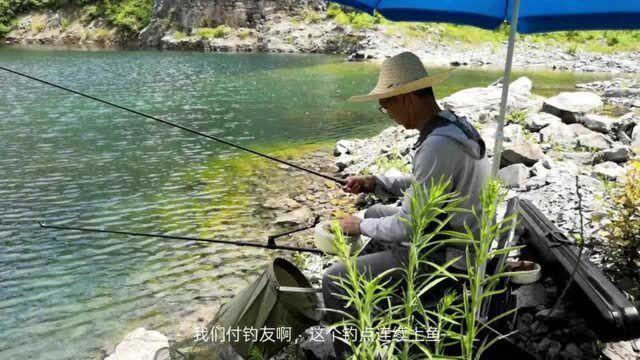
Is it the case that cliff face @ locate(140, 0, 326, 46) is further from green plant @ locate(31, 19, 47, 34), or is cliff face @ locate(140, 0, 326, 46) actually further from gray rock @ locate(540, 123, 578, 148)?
gray rock @ locate(540, 123, 578, 148)

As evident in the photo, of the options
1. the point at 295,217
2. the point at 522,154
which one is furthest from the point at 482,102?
the point at 295,217

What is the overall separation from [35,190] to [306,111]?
399 inches

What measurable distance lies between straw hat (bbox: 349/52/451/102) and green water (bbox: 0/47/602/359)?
3642 millimetres

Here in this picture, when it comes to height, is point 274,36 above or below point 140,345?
above

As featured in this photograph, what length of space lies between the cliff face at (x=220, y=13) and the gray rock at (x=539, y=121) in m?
42.6

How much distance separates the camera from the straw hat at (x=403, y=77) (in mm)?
3039

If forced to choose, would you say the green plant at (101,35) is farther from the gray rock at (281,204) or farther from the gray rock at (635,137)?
the gray rock at (635,137)

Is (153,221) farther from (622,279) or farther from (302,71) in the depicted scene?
(302,71)

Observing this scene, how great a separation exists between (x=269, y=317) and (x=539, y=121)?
9.36 metres

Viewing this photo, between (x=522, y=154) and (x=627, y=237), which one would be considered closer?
(x=627, y=237)

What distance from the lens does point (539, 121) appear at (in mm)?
10992

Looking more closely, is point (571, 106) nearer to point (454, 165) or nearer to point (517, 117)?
point (517, 117)

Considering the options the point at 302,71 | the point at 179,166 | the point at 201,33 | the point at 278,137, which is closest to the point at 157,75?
the point at 302,71

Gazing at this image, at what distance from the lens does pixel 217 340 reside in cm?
372
